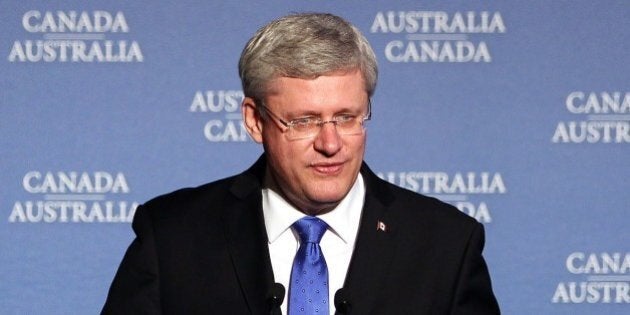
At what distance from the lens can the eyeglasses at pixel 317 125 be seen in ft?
6.30

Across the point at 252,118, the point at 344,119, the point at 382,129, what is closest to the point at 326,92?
the point at 344,119

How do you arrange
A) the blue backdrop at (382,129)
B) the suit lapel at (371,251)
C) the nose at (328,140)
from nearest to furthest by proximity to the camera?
the nose at (328,140) < the suit lapel at (371,251) < the blue backdrop at (382,129)

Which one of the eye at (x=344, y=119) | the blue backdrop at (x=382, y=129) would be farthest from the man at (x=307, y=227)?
the blue backdrop at (x=382, y=129)

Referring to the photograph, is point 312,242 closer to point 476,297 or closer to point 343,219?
point 343,219

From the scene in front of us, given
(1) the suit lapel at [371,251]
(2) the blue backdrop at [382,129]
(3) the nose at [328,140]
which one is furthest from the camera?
(2) the blue backdrop at [382,129]

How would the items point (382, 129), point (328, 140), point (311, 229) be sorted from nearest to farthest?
point (328, 140)
point (311, 229)
point (382, 129)

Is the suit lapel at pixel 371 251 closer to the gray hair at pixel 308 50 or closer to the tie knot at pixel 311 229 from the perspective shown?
the tie knot at pixel 311 229

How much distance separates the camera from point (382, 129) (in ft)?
11.9

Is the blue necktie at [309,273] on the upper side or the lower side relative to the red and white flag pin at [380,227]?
lower

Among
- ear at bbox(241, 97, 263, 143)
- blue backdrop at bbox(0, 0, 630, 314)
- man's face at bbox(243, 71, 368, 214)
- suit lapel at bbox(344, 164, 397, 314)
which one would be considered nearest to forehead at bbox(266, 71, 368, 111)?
man's face at bbox(243, 71, 368, 214)

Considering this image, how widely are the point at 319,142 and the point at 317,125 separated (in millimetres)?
31

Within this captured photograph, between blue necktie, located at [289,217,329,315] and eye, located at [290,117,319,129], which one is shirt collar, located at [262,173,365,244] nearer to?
blue necktie, located at [289,217,329,315]

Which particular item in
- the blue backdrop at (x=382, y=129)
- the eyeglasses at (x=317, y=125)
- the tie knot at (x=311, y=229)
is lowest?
the tie knot at (x=311, y=229)

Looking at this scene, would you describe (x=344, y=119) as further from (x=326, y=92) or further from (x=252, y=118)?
(x=252, y=118)
